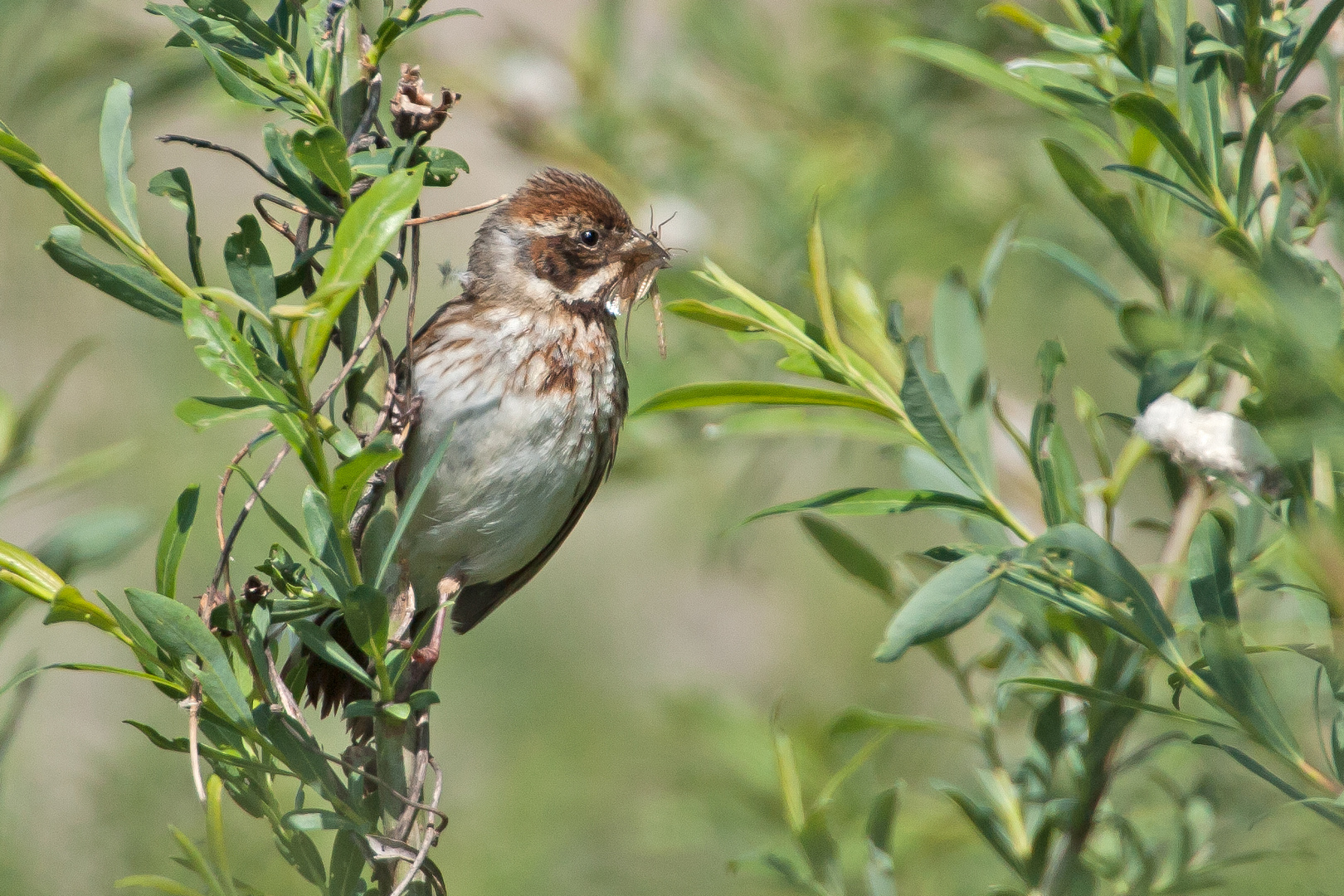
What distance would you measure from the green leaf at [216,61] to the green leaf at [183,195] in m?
0.10

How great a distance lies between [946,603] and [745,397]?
361 millimetres

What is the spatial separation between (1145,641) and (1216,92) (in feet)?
1.97

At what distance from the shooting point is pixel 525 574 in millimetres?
2809

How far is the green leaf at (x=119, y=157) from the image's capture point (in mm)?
1243

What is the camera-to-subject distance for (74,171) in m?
3.83

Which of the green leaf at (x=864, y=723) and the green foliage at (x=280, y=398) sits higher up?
the green foliage at (x=280, y=398)

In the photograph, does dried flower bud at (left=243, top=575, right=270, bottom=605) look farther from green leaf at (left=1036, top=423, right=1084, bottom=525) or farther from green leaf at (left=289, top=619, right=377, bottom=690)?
green leaf at (left=1036, top=423, right=1084, bottom=525)

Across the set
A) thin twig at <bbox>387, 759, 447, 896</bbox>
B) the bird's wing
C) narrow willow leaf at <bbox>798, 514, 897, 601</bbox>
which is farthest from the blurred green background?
thin twig at <bbox>387, 759, 447, 896</bbox>

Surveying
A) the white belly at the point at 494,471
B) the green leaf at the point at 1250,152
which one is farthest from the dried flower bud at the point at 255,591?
the green leaf at the point at 1250,152

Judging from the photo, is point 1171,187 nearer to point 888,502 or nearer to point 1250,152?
point 1250,152

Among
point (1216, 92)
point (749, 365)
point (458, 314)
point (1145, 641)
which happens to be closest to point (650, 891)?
point (749, 365)

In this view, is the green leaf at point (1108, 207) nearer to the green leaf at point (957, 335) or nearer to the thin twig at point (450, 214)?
the green leaf at point (957, 335)

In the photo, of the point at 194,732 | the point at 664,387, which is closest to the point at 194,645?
the point at 194,732

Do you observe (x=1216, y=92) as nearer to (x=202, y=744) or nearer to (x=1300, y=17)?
(x=1300, y=17)
